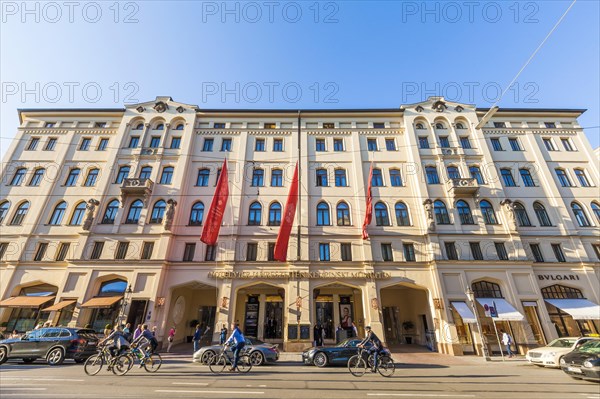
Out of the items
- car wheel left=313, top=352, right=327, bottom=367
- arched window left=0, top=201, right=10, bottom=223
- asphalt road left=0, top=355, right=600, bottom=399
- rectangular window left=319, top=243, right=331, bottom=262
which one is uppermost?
arched window left=0, top=201, right=10, bottom=223

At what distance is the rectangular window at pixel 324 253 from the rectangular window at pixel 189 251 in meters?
10.4

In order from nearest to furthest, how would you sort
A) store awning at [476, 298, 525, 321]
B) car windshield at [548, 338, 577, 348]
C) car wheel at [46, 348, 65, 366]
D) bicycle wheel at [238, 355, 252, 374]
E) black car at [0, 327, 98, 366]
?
bicycle wheel at [238, 355, 252, 374], car wheel at [46, 348, 65, 366], black car at [0, 327, 98, 366], car windshield at [548, 338, 577, 348], store awning at [476, 298, 525, 321]

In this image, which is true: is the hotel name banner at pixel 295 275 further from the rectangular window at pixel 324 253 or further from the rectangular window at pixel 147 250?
the rectangular window at pixel 147 250

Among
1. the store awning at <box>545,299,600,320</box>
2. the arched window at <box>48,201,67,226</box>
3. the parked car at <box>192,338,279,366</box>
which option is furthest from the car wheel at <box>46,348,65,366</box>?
the store awning at <box>545,299,600,320</box>

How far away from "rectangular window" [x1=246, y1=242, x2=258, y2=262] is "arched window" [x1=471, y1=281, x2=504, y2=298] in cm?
1732

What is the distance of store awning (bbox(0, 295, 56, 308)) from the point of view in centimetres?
1919

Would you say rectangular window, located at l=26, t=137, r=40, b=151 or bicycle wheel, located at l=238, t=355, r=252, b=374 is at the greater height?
rectangular window, located at l=26, t=137, r=40, b=151

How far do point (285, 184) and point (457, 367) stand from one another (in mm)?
17772

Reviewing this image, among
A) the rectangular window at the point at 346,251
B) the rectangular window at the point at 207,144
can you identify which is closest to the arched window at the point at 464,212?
the rectangular window at the point at 346,251

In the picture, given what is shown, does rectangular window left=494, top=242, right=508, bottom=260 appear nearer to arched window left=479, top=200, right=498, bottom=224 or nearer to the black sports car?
arched window left=479, top=200, right=498, bottom=224

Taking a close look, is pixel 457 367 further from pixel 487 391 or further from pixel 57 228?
pixel 57 228

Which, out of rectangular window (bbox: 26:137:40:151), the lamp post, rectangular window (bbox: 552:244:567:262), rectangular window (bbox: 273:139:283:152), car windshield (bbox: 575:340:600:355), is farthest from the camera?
rectangular window (bbox: 273:139:283:152)

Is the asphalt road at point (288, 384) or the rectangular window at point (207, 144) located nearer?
the asphalt road at point (288, 384)

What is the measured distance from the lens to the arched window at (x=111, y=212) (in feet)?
73.3
